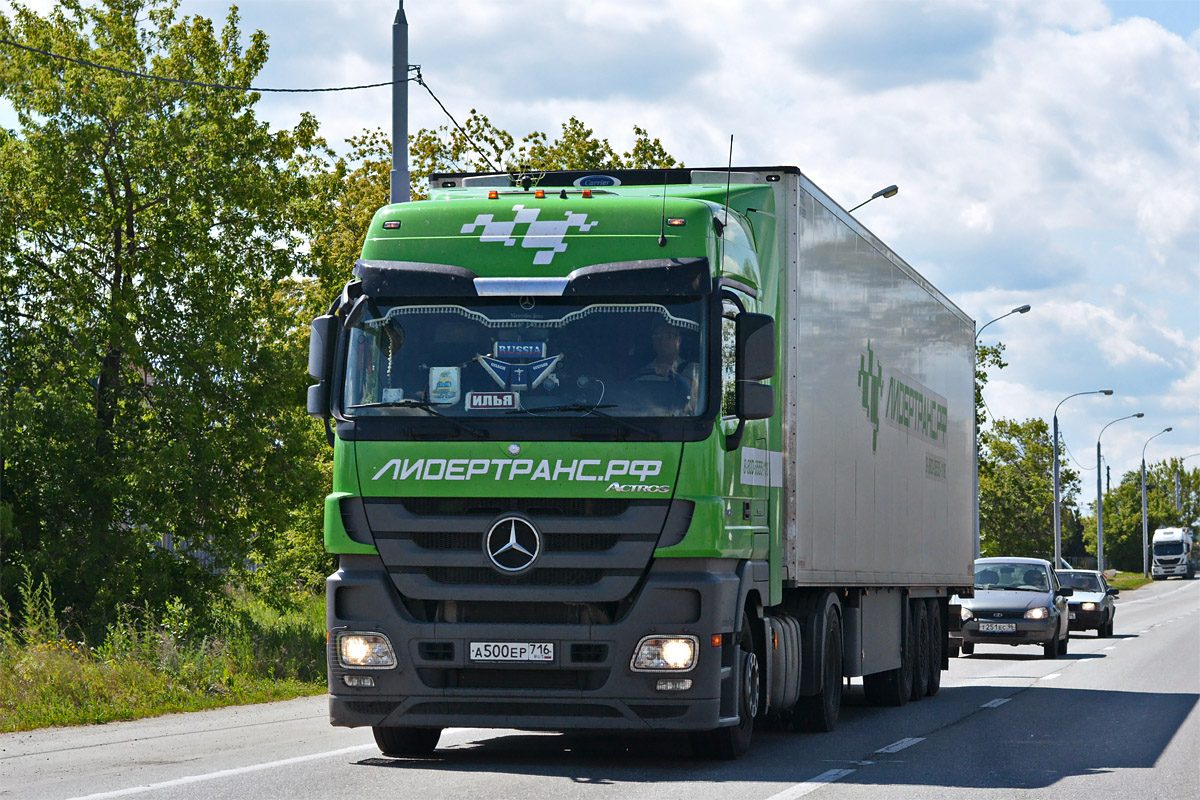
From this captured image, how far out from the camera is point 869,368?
14.0m

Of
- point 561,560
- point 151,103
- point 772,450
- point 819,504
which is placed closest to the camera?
point 561,560

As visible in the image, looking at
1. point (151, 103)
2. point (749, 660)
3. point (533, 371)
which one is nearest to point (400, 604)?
point (533, 371)

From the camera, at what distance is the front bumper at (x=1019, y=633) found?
1021 inches

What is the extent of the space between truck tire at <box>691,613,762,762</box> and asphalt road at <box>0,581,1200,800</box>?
0.37 ft

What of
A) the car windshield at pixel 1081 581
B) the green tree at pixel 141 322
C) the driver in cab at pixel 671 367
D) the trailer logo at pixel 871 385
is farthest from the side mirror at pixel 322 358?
the car windshield at pixel 1081 581

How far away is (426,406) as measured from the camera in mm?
9367

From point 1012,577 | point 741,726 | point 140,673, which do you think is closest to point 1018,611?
point 1012,577

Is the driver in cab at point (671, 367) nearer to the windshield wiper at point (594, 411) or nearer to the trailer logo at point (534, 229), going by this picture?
the windshield wiper at point (594, 411)

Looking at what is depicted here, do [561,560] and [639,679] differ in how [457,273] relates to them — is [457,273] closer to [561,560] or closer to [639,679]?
[561,560]

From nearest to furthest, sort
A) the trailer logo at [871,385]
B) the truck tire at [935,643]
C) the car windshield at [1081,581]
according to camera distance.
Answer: the trailer logo at [871,385], the truck tire at [935,643], the car windshield at [1081,581]

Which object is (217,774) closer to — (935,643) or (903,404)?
(903,404)

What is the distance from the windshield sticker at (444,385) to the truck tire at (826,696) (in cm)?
441

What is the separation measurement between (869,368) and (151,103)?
39.9ft

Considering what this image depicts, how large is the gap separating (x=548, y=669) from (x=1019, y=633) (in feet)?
60.6
